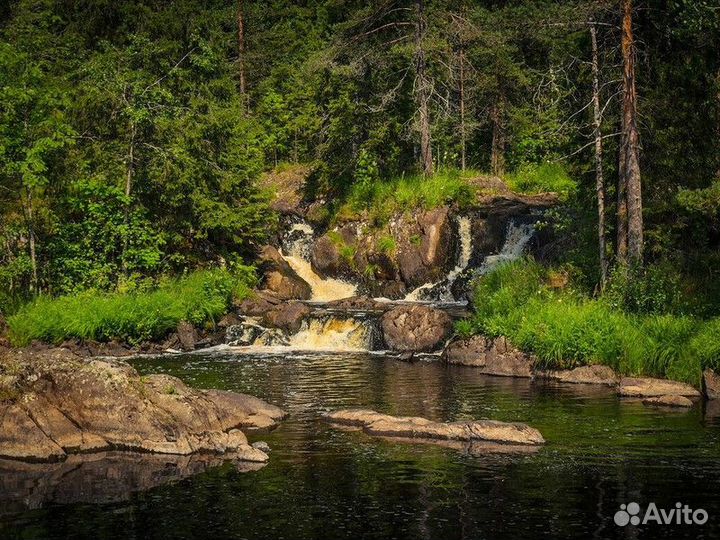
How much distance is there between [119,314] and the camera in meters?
29.8

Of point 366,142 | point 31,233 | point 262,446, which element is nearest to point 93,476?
point 262,446

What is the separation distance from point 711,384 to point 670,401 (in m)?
1.56

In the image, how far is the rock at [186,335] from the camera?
30203 millimetres

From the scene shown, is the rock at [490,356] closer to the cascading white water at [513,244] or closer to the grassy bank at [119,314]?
the grassy bank at [119,314]

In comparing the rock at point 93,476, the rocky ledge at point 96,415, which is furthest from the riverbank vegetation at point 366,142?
the rock at point 93,476

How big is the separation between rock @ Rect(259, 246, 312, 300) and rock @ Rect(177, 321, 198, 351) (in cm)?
707

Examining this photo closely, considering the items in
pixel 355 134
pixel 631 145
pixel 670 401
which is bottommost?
pixel 670 401

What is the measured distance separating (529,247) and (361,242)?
7.77 metres

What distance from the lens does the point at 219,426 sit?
16.9 meters

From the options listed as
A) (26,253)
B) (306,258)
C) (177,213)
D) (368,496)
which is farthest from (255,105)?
(368,496)

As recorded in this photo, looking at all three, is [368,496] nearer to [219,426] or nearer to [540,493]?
[540,493]

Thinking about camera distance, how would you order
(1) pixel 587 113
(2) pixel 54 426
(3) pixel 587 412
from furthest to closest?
(1) pixel 587 113 → (3) pixel 587 412 → (2) pixel 54 426

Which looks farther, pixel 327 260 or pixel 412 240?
pixel 327 260

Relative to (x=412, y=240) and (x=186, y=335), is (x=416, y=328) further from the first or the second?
(x=412, y=240)
